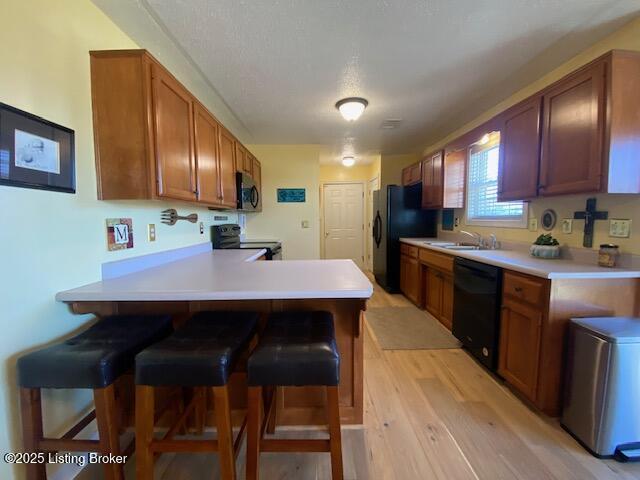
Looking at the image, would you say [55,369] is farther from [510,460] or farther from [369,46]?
[369,46]

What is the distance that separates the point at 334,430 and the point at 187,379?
61cm

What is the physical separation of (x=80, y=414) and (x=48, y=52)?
5.62 ft

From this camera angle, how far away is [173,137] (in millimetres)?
1625

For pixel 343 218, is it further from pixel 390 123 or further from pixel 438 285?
pixel 438 285

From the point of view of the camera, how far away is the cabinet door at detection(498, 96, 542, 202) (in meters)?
2.01

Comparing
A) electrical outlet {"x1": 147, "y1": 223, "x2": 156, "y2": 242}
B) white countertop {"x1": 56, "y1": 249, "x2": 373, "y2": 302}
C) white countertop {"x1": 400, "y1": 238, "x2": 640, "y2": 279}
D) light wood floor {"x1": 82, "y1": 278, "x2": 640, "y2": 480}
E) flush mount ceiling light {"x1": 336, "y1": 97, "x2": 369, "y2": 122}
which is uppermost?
flush mount ceiling light {"x1": 336, "y1": 97, "x2": 369, "y2": 122}

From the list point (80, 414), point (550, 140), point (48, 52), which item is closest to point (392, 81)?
point (550, 140)

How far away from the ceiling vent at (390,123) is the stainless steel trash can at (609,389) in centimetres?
264

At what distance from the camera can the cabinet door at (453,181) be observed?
11.3 ft

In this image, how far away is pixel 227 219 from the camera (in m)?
A: 3.55

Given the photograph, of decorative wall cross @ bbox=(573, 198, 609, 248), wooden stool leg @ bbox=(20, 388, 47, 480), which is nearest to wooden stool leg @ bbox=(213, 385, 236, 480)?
wooden stool leg @ bbox=(20, 388, 47, 480)

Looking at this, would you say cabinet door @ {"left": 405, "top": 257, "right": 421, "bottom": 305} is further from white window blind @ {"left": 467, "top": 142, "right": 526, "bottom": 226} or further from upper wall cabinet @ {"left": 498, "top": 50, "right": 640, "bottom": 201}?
upper wall cabinet @ {"left": 498, "top": 50, "right": 640, "bottom": 201}

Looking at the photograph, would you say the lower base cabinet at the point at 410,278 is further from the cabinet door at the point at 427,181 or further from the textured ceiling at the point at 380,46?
the textured ceiling at the point at 380,46

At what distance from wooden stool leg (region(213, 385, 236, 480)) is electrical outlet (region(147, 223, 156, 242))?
130 centimetres
